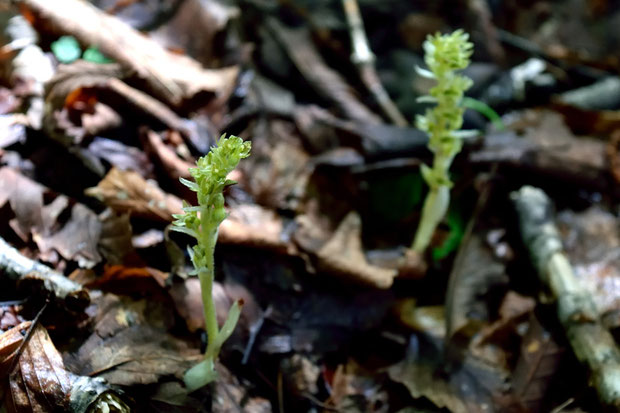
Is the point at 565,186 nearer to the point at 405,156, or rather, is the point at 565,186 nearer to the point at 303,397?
the point at 405,156

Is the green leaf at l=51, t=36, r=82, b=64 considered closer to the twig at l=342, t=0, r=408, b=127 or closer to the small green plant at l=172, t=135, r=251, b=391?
the small green plant at l=172, t=135, r=251, b=391

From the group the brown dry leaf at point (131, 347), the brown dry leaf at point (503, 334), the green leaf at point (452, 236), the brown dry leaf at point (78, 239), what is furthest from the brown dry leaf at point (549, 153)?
the brown dry leaf at point (78, 239)

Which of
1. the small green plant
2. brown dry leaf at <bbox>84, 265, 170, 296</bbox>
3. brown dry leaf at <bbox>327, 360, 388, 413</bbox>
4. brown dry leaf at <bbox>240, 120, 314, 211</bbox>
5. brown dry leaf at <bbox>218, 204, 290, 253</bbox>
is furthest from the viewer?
brown dry leaf at <bbox>240, 120, 314, 211</bbox>

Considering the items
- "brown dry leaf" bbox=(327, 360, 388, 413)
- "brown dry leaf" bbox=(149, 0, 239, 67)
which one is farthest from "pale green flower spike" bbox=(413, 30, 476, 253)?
"brown dry leaf" bbox=(149, 0, 239, 67)

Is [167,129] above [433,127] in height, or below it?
below

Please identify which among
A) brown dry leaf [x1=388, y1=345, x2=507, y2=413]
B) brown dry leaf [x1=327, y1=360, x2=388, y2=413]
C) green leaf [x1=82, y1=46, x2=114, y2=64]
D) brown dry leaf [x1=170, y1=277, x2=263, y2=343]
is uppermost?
green leaf [x1=82, y1=46, x2=114, y2=64]

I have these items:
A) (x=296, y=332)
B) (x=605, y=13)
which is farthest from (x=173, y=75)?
(x=605, y=13)

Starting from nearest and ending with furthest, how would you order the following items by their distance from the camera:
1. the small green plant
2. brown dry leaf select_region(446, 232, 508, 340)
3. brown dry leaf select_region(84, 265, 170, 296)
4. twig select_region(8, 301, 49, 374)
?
the small green plant → twig select_region(8, 301, 49, 374) → brown dry leaf select_region(84, 265, 170, 296) → brown dry leaf select_region(446, 232, 508, 340)
